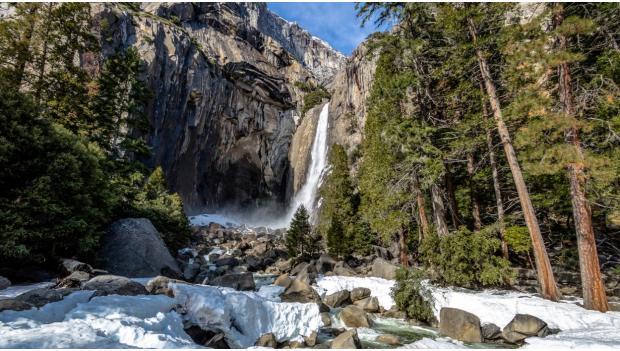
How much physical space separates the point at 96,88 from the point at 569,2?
22.5 meters

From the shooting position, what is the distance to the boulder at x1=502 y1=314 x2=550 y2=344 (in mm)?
7320

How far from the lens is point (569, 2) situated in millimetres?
9750

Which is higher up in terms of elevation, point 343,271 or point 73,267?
point 73,267

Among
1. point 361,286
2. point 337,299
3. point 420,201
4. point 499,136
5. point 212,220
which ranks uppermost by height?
point 499,136

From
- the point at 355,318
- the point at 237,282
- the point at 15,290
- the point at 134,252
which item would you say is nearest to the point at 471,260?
the point at 355,318

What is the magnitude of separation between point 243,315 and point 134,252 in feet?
24.8

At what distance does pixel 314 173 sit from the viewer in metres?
41.4

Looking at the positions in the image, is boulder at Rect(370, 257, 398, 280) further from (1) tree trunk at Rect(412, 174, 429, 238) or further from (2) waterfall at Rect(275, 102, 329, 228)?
(2) waterfall at Rect(275, 102, 329, 228)

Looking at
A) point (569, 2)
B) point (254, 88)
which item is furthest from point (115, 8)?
point (569, 2)

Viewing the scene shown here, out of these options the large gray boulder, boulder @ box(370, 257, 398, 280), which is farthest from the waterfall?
the large gray boulder

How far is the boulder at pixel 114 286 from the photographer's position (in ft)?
22.2

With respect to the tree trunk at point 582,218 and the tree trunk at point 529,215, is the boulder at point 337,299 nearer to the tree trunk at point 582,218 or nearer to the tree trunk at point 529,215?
the tree trunk at point 529,215

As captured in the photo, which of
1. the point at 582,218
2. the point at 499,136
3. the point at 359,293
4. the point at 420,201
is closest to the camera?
the point at 582,218

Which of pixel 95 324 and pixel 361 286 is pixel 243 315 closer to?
pixel 95 324
